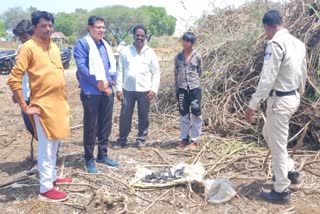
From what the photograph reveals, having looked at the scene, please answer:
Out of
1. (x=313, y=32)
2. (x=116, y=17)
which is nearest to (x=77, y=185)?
(x=313, y=32)

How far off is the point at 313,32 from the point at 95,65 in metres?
3.52

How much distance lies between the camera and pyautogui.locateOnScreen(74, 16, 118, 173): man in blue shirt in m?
4.46

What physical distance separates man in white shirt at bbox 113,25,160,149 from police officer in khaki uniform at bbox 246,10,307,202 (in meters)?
2.06

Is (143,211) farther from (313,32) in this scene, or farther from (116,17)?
(116,17)

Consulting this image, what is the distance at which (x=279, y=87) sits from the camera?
12.7 ft

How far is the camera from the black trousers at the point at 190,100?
5621mm

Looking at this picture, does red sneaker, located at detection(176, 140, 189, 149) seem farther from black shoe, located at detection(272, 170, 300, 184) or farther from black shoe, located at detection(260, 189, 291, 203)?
black shoe, located at detection(260, 189, 291, 203)

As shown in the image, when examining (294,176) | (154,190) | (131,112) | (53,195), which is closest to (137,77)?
(131,112)

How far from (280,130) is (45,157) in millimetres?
2294

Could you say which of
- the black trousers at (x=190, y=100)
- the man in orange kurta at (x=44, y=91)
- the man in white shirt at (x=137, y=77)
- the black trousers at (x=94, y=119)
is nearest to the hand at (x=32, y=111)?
the man in orange kurta at (x=44, y=91)

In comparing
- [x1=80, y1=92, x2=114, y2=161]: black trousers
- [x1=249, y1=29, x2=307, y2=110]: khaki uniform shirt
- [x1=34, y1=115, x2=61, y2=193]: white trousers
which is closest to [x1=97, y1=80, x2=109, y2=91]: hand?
[x1=80, y1=92, x2=114, y2=161]: black trousers

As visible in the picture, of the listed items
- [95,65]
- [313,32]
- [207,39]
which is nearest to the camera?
[95,65]

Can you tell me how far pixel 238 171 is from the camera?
4.82 metres

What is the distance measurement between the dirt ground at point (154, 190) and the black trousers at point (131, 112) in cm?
24
